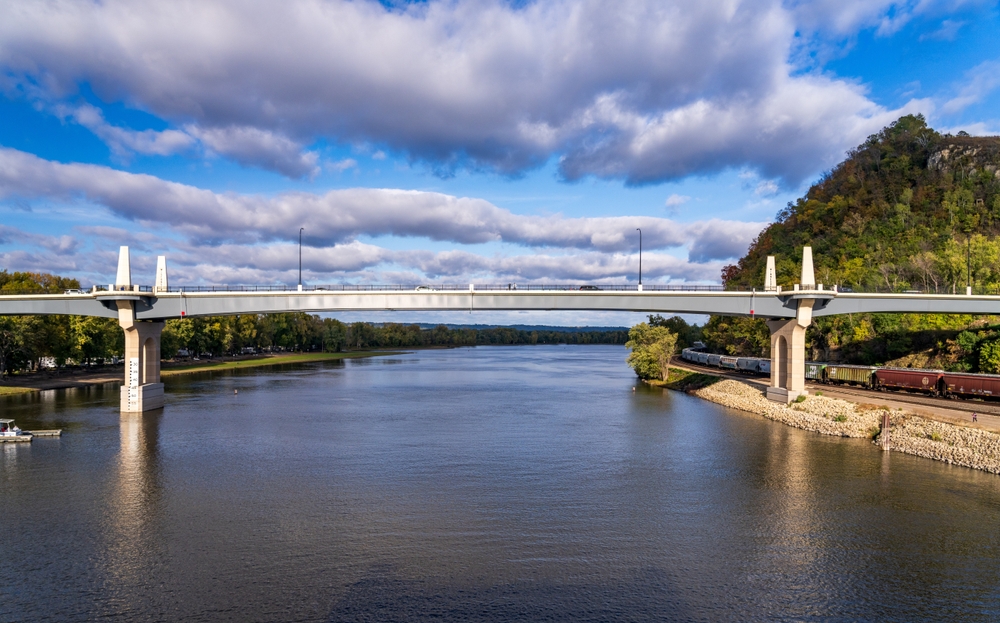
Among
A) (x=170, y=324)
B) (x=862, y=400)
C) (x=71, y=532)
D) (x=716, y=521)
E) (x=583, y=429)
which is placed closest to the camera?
(x=71, y=532)

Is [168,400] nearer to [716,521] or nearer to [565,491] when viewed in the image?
[565,491]

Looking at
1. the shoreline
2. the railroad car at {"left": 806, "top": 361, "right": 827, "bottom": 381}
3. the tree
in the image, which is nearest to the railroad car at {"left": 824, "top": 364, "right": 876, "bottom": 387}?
the railroad car at {"left": 806, "top": 361, "right": 827, "bottom": 381}

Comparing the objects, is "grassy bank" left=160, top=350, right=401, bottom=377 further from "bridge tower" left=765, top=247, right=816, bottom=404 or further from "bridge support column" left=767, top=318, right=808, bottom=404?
"bridge tower" left=765, top=247, right=816, bottom=404

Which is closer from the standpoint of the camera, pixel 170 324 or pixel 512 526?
pixel 512 526

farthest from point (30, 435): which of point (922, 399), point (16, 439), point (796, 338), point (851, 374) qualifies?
point (851, 374)

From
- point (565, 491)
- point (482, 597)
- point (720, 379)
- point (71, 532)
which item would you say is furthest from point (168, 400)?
point (720, 379)

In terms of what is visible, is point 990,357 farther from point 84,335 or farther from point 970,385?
point 84,335

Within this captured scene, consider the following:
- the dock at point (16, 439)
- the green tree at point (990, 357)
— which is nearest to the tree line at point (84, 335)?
the dock at point (16, 439)
